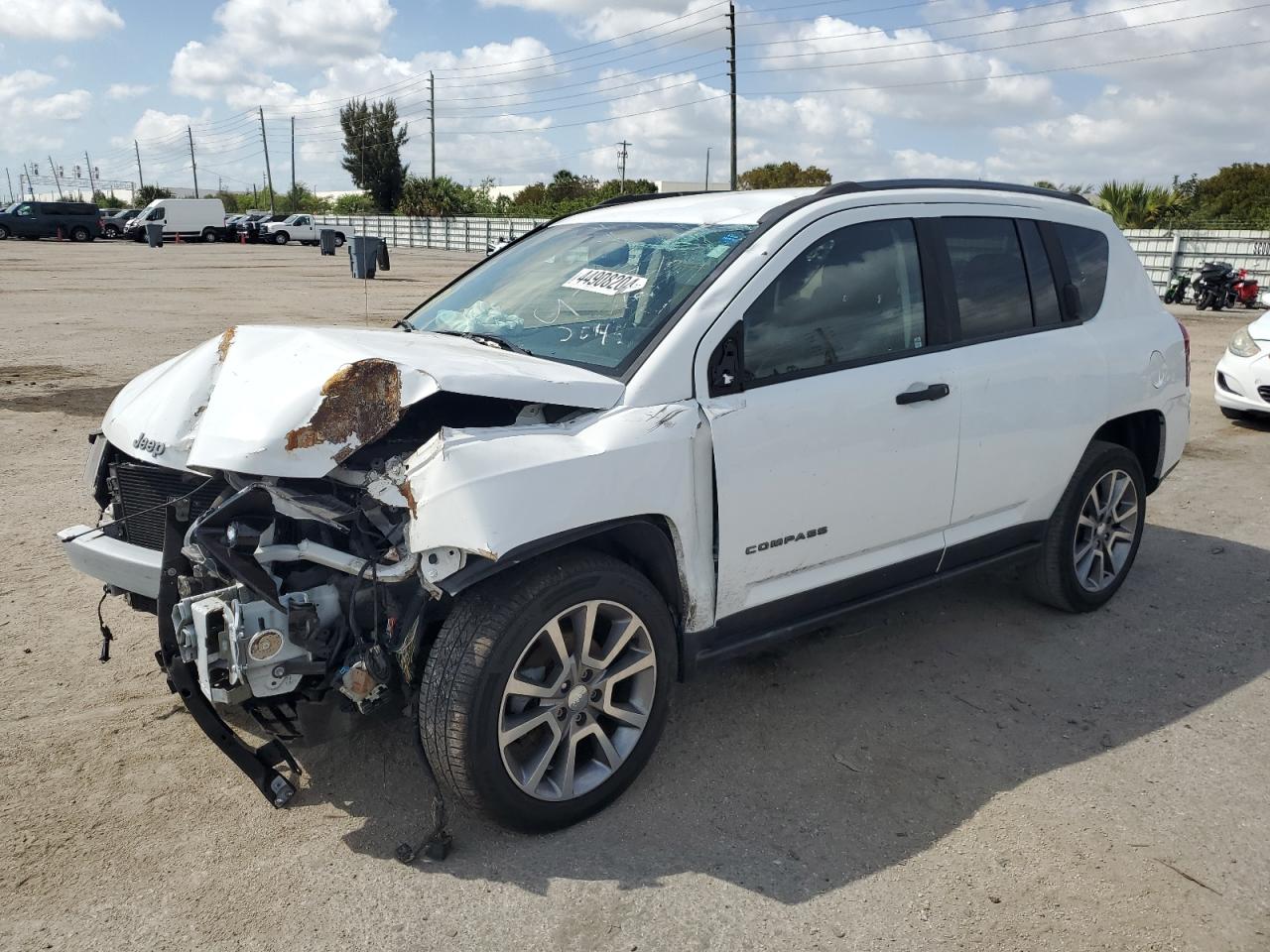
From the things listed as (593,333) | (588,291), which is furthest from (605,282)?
(593,333)

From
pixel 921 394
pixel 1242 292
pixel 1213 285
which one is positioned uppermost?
pixel 921 394

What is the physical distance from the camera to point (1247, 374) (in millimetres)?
9383

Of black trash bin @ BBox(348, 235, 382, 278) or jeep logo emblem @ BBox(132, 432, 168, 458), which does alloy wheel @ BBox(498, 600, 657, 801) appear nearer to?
jeep logo emblem @ BBox(132, 432, 168, 458)

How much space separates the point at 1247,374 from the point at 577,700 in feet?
28.7

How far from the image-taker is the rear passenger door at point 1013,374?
4.02 meters

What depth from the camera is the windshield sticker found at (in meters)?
3.60

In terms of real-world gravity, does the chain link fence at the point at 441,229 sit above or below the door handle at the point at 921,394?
above

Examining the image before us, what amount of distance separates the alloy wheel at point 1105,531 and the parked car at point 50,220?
52862mm

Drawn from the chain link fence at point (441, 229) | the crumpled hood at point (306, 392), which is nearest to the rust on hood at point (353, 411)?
the crumpled hood at point (306, 392)

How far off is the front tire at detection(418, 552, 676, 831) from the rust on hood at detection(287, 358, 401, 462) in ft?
1.77

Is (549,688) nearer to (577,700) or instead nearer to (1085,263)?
(577,700)

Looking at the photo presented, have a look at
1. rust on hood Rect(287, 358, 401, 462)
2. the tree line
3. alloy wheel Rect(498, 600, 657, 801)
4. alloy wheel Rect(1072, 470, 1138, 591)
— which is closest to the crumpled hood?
rust on hood Rect(287, 358, 401, 462)

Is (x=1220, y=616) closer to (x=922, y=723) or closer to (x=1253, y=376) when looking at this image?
(x=922, y=723)

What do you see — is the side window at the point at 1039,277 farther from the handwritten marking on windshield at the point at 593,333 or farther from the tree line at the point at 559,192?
the tree line at the point at 559,192
